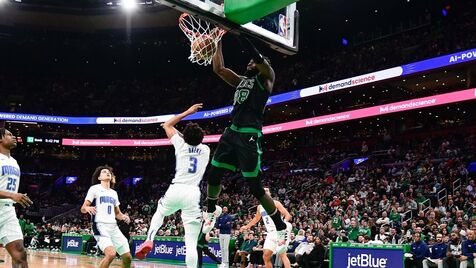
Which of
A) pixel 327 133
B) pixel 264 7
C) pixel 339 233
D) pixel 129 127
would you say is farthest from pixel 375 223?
pixel 129 127

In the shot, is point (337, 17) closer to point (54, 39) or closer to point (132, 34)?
point (132, 34)

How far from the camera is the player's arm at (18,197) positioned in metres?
5.92

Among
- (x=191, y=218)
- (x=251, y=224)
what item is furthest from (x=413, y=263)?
(x=191, y=218)

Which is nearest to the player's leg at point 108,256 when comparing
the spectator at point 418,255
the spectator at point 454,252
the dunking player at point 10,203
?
the dunking player at point 10,203

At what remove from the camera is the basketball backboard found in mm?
5832

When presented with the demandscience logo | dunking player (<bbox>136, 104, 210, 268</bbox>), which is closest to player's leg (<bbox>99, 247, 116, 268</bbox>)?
dunking player (<bbox>136, 104, 210, 268</bbox>)

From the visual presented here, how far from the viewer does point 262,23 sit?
662cm

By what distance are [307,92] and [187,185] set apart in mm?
24422

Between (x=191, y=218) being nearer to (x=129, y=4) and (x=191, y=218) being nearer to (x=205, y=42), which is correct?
(x=205, y=42)

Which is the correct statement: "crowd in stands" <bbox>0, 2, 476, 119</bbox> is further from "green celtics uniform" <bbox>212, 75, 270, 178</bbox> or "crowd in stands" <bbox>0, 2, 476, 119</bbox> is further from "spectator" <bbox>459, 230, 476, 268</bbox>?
"green celtics uniform" <bbox>212, 75, 270, 178</bbox>

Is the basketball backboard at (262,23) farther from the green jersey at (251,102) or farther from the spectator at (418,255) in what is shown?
the spectator at (418,255)

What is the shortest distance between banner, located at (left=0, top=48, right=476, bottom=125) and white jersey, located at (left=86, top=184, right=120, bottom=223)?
19198mm

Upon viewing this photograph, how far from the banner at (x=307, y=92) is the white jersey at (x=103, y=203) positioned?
19.2 m

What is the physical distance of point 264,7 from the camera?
5.73 meters
